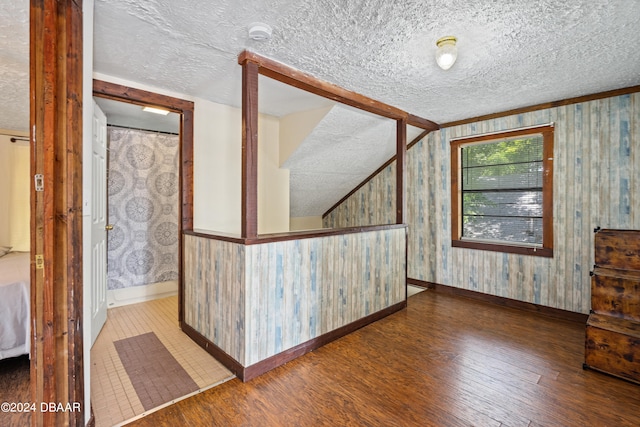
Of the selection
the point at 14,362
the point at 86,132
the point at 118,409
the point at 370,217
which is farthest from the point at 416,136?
the point at 14,362

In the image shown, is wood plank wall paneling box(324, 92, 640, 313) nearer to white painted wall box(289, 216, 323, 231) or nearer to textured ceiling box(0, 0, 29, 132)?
white painted wall box(289, 216, 323, 231)

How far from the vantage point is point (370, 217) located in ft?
16.9

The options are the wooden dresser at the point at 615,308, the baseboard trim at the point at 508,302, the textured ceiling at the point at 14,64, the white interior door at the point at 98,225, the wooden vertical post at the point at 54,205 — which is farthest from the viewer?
the baseboard trim at the point at 508,302

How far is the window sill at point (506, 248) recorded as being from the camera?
3.35 metres

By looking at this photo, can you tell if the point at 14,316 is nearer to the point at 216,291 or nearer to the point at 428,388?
the point at 216,291

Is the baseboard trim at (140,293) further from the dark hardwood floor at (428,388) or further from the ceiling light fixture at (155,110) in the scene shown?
the dark hardwood floor at (428,388)

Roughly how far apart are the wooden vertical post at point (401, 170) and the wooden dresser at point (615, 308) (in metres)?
1.71

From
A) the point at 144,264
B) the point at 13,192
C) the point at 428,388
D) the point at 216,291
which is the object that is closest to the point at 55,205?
the point at 216,291

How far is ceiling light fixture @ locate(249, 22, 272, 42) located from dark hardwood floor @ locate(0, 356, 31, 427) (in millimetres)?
2606

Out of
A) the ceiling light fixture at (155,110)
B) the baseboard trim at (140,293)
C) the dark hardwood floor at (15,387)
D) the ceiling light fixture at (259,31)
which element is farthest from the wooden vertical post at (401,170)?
the dark hardwood floor at (15,387)

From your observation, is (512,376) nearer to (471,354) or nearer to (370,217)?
(471,354)

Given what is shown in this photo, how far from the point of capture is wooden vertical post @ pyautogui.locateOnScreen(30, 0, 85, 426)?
50.1 inches

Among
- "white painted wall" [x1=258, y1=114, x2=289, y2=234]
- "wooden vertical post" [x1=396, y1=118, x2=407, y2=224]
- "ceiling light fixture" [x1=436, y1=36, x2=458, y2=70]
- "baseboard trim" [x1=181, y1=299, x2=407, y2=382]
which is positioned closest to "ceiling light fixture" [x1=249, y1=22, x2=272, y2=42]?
"ceiling light fixture" [x1=436, y1=36, x2=458, y2=70]

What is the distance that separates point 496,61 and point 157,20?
7.83ft
